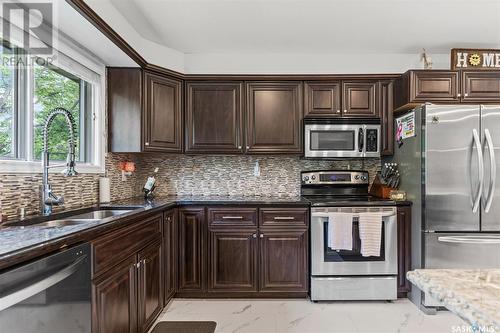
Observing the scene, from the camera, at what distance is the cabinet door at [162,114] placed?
2.77m

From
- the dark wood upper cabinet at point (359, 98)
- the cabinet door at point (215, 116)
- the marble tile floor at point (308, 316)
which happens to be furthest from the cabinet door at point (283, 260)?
the dark wood upper cabinet at point (359, 98)

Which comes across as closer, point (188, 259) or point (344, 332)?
point (344, 332)

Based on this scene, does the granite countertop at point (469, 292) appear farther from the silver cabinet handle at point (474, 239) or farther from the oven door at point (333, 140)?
the oven door at point (333, 140)

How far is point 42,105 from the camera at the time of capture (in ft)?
6.48

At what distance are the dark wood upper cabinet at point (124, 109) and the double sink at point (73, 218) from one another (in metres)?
0.68

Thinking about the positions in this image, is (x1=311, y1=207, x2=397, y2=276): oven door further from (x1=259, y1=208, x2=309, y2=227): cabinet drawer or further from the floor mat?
the floor mat

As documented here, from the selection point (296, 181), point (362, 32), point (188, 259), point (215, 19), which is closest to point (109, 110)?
point (215, 19)

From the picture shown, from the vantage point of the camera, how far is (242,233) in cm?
271

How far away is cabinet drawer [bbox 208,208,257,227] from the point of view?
272 centimetres

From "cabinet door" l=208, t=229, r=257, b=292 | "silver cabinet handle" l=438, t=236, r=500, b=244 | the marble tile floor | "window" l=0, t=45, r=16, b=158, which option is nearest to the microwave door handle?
"silver cabinet handle" l=438, t=236, r=500, b=244

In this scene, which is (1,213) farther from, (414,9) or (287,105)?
(414,9)

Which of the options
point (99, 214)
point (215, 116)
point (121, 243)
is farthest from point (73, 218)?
point (215, 116)

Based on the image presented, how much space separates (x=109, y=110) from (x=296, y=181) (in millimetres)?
2035

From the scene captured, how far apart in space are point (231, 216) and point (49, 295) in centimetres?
174
